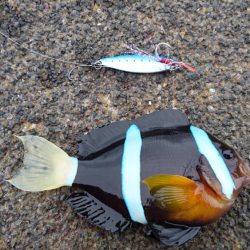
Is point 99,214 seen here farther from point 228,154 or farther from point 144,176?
point 228,154

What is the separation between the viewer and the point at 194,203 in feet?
5.86

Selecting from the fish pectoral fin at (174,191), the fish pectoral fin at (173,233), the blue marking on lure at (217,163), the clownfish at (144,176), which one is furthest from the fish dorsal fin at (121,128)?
the fish pectoral fin at (173,233)

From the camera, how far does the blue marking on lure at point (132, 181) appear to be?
6.07ft

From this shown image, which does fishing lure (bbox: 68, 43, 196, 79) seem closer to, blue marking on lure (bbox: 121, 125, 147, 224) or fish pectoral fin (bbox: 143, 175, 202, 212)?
blue marking on lure (bbox: 121, 125, 147, 224)

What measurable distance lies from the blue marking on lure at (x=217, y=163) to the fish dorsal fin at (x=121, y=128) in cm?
12

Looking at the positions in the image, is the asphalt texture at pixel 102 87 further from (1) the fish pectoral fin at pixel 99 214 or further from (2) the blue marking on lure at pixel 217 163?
(2) the blue marking on lure at pixel 217 163

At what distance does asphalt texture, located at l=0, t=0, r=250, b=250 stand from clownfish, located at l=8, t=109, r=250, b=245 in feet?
0.41

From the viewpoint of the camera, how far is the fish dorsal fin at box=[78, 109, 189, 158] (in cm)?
195

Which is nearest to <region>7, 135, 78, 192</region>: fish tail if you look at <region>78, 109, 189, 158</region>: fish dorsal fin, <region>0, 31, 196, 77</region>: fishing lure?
<region>78, 109, 189, 158</region>: fish dorsal fin

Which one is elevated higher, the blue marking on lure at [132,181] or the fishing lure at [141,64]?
the fishing lure at [141,64]

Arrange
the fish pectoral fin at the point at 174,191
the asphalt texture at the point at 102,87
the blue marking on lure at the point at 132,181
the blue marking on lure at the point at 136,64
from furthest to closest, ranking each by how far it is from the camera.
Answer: the blue marking on lure at the point at 136,64, the asphalt texture at the point at 102,87, the blue marking on lure at the point at 132,181, the fish pectoral fin at the point at 174,191

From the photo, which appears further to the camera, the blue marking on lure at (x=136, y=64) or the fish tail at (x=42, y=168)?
the blue marking on lure at (x=136, y=64)

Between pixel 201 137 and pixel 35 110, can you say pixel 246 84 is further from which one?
pixel 35 110

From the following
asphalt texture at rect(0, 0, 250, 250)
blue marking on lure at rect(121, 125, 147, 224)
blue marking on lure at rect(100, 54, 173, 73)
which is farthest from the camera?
blue marking on lure at rect(100, 54, 173, 73)
